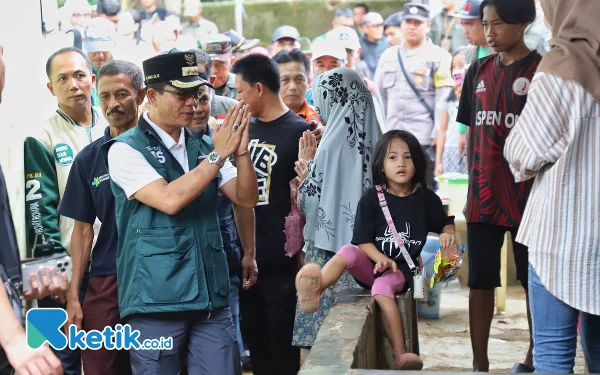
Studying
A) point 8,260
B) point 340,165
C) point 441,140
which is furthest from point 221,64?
point 8,260

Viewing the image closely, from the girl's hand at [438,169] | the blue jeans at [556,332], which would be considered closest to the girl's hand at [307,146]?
the blue jeans at [556,332]

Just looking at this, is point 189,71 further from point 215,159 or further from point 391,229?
point 391,229

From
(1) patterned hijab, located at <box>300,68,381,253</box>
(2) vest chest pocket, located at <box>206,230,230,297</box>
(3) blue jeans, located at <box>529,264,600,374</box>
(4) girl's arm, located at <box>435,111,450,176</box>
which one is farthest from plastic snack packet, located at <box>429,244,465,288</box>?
(4) girl's arm, located at <box>435,111,450,176</box>

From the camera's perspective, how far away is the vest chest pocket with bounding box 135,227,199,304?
3930mm

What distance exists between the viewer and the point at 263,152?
537cm

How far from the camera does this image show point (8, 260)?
3014 millimetres

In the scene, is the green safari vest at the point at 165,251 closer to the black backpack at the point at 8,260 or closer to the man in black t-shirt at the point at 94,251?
the man in black t-shirt at the point at 94,251

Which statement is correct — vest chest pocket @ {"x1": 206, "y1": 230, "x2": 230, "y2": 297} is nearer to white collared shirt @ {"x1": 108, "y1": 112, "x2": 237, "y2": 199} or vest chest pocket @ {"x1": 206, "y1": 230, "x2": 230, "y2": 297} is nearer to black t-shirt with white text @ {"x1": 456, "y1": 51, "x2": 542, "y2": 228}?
white collared shirt @ {"x1": 108, "y1": 112, "x2": 237, "y2": 199}

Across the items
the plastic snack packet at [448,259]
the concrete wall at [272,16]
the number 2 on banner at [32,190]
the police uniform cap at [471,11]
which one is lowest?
the plastic snack packet at [448,259]

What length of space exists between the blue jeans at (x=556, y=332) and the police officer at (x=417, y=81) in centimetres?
595

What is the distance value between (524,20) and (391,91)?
4933 millimetres

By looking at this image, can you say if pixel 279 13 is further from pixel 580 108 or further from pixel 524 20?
pixel 580 108

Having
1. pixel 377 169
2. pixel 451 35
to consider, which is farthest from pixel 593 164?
pixel 451 35

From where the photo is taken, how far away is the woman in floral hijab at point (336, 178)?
5125 millimetres
